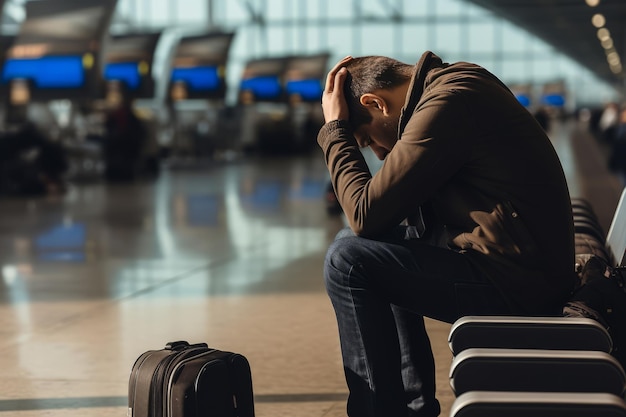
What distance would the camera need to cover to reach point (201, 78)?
90.7 ft

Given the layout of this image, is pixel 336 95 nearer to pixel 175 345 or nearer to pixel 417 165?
pixel 417 165

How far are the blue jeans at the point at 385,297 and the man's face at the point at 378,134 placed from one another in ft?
0.97

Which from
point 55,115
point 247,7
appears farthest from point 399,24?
point 55,115

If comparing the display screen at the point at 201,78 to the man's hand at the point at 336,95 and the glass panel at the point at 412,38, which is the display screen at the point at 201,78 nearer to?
the glass panel at the point at 412,38

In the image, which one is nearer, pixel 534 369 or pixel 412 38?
pixel 534 369

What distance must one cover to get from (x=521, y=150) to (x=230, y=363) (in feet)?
3.51

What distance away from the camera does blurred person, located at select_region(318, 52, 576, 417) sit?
9.33 ft

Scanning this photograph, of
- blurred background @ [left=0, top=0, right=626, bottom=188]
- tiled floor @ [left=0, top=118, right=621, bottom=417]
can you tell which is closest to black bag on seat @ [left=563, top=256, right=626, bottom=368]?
tiled floor @ [left=0, top=118, right=621, bottom=417]

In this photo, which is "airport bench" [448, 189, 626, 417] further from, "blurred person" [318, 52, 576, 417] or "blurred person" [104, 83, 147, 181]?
"blurred person" [104, 83, 147, 181]

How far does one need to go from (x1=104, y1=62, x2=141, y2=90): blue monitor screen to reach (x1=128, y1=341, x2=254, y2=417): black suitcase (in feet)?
69.1

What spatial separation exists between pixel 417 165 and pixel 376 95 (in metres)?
0.33

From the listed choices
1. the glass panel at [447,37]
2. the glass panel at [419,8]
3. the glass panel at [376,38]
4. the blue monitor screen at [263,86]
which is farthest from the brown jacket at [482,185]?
the glass panel at [419,8]

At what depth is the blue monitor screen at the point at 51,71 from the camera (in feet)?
62.8

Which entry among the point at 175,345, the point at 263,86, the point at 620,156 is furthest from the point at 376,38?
the point at 175,345
